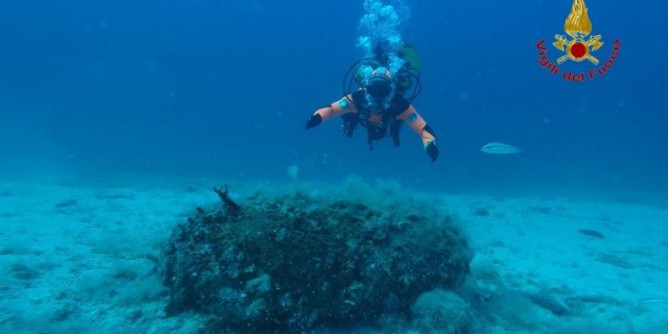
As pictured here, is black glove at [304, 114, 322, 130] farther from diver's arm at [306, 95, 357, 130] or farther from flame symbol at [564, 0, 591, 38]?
flame symbol at [564, 0, 591, 38]

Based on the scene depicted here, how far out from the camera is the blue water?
153ft

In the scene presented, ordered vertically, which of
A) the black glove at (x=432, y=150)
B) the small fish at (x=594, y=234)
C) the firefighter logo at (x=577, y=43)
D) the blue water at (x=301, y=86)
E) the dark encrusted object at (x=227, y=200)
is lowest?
the small fish at (x=594, y=234)

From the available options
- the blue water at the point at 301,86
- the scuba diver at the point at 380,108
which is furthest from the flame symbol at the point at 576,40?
the blue water at the point at 301,86

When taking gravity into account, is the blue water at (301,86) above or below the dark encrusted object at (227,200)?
above

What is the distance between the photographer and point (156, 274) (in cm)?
441

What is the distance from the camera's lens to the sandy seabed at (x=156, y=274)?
157 inches

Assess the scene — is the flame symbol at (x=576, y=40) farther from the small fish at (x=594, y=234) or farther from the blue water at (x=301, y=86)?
the blue water at (x=301, y=86)

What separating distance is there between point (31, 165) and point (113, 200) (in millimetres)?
20483

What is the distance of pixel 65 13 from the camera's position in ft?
241

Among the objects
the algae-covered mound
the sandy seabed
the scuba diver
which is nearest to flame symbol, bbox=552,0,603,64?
the scuba diver

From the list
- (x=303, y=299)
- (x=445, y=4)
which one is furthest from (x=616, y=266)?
(x=445, y=4)

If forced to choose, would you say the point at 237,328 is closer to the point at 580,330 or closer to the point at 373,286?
the point at 373,286

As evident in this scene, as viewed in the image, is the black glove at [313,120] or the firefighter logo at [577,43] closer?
the black glove at [313,120]

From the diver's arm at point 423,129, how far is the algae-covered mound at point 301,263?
2.13 meters
